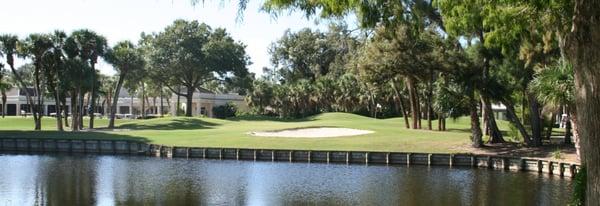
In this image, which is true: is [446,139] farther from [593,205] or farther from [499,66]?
[593,205]

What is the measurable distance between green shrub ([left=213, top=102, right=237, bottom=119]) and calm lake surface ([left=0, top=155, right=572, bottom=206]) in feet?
196

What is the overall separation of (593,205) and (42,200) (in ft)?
59.8

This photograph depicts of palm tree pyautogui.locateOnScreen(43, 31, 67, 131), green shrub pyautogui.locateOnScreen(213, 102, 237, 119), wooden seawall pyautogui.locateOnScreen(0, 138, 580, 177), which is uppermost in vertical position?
palm tree pyautogui.locateOnScreen(43, 31, 67, 131)

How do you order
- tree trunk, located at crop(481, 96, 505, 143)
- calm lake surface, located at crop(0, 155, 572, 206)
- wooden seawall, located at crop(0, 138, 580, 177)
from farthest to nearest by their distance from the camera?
tree trunk, located at crop(481, 96, 505, 143) → wooden seawall, located at crop(0, 138, 580, 177) → calm lake surface, located at crop(0, 155, 572, 206)

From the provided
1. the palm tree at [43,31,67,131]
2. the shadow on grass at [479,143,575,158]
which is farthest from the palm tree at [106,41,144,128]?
the shadow on grass at [479,143,575,158]

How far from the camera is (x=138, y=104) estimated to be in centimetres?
12838

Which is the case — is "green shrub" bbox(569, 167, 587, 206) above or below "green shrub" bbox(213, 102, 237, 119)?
below

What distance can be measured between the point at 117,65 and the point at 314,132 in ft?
77.2

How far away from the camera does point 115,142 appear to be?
1855 inches

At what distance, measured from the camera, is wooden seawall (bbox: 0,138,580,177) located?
34.4m

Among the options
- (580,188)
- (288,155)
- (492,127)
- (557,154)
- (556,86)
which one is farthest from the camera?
(492,127)

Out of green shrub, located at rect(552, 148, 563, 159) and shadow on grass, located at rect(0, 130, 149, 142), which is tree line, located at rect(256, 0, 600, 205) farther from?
shadow on grass, located at rect(0, 130, 149, 142)

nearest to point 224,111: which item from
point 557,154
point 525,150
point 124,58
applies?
point 124,58

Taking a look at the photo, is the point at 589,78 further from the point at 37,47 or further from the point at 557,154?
the point at 37,47
